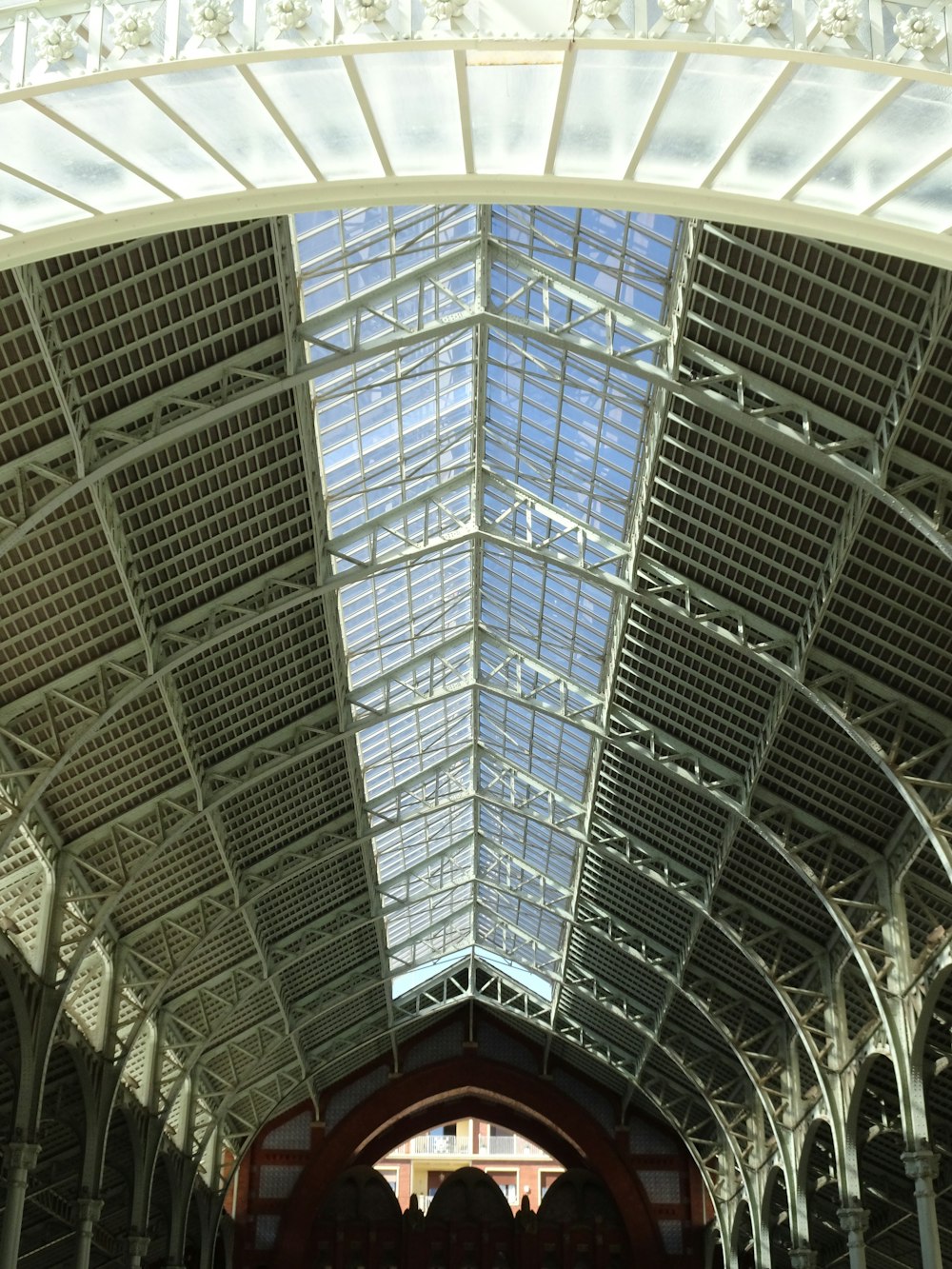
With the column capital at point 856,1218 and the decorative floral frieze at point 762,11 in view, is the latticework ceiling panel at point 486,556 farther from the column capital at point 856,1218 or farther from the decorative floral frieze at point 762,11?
the decorative floral frieze at point 762,11

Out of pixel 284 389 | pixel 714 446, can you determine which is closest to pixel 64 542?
pixel 284 389

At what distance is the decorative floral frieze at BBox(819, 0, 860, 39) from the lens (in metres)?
10.5

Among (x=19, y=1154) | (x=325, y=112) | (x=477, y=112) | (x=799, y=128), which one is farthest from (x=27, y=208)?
(x=19, y=1154)

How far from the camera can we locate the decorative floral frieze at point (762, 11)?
10.5m

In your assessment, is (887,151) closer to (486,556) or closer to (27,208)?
(27,208)

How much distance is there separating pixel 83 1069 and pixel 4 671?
52.0 ft

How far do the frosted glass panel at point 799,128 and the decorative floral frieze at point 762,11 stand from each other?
413 mm

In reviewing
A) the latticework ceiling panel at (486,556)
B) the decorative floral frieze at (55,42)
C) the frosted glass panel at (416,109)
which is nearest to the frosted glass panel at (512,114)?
the frosted glass panel at (416,109)

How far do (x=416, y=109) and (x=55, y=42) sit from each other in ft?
8.17

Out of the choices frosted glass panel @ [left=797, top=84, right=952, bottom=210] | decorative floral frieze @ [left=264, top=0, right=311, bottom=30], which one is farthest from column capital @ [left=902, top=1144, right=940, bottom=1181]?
decorative floral frieze @ [left=264, top=0, right=311, bottom=30]

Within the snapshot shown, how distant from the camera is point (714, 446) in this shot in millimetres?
30000

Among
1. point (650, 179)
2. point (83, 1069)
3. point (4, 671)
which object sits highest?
point (4, 671)

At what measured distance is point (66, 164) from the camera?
11758 mm

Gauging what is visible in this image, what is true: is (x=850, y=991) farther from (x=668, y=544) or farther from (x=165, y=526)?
(x=165, y=526)
